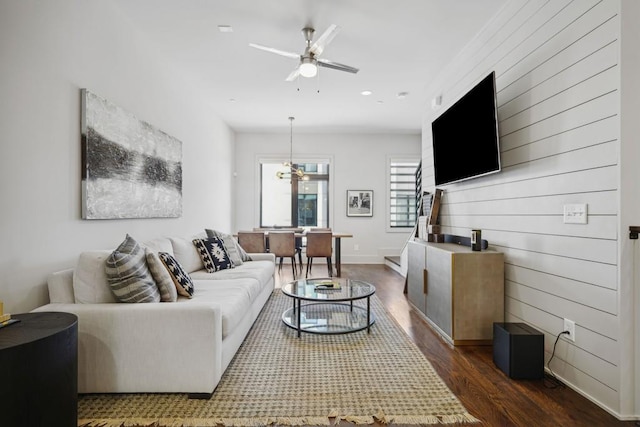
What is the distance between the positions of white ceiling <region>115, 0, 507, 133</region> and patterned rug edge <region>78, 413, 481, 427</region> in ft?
9.87

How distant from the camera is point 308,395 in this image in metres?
1.99

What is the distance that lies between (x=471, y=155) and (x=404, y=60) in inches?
59.4

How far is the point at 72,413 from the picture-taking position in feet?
5.02

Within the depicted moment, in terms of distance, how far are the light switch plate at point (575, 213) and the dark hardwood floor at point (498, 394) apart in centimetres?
106

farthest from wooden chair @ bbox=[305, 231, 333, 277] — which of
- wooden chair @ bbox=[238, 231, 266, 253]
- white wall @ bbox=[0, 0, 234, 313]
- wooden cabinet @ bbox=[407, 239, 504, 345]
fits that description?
wooden cabinet @ bbox=[407, 239, 504, 345]

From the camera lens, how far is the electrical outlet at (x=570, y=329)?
6.75ft

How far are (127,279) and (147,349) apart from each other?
0.45 m

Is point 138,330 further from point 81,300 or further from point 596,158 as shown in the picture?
point 596,158

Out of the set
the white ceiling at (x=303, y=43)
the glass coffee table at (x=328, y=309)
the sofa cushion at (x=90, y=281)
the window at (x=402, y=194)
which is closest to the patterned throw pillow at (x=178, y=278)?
the sofa cushion at (x=90, y=281)

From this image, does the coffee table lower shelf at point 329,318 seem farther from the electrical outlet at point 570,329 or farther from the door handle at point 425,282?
the electrical outlet at point 570,329

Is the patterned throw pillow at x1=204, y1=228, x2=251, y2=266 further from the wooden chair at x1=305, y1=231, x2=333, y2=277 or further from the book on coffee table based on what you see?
the wooden chair at x1=305, y1=231, x2=333, y2=277

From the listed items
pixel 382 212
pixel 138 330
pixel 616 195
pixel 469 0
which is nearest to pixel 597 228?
pixel 616 195

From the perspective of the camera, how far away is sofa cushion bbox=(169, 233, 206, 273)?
3.35 m

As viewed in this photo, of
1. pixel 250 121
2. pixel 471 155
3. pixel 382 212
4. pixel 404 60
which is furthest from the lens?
pixel 382 212
